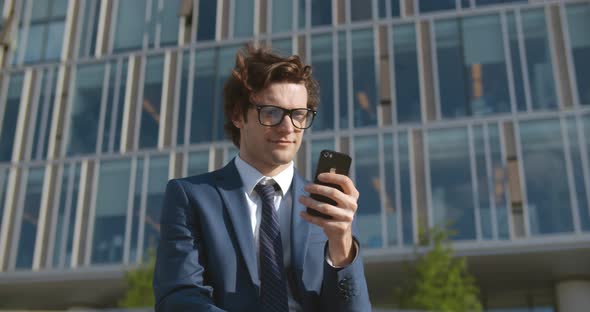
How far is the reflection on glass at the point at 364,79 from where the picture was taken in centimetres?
2422

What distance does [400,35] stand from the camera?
2508 cm

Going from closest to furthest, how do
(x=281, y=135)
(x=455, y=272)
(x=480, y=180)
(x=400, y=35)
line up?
(x=281, y=135) → (x=455, y=272) → (x=480, y=180) → (x=400, y=35)

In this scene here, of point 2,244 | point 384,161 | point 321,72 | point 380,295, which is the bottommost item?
point 380,295

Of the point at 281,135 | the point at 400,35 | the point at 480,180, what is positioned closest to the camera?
the point at 281,135

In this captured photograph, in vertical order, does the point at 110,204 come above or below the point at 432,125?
below

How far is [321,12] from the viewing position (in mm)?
26266

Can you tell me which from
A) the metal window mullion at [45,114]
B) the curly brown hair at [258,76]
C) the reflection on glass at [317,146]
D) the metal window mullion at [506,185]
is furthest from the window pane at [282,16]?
the curly brown hair at [258,76]

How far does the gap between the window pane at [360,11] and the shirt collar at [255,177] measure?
23.9m

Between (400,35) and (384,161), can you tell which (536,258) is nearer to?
(384,161)

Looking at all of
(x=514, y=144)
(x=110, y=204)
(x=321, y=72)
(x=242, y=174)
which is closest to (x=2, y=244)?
(x=110, y=204)

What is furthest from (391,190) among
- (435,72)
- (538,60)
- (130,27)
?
(130,27)

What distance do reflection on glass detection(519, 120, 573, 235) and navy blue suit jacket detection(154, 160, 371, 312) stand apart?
809 inches

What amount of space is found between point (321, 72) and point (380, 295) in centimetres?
796

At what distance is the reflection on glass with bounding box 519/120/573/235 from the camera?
848 inches
